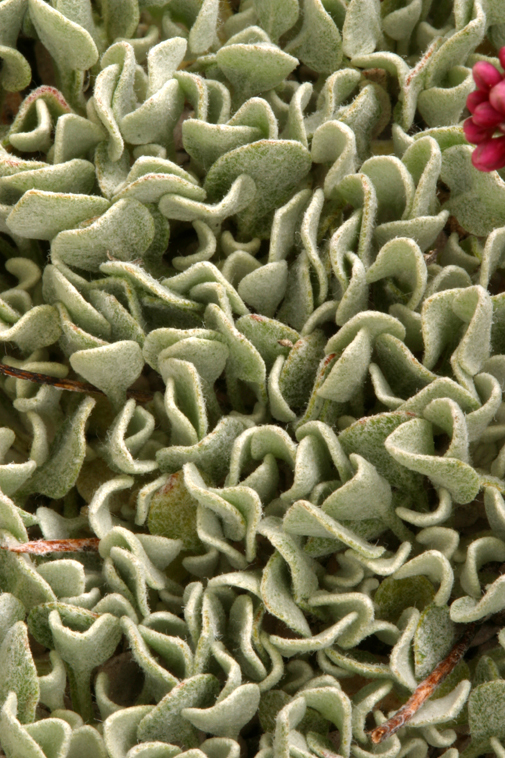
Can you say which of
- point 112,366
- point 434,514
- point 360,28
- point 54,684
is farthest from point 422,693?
point 360,28

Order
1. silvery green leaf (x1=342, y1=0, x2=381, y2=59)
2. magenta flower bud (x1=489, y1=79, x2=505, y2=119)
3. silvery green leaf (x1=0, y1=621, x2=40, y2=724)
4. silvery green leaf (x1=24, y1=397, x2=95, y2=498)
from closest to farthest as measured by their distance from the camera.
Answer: magenta flower bud (x1=489, y1=79, x2=505, y2=119)
silvery green leaf (x1=0, y1=621, x2=40, y2=724)
silvery green leaf (x1=24, y1=397, x2=95, y2=498)
silvery green leaf (x1=342, y1=0, x2=381, y2=59)

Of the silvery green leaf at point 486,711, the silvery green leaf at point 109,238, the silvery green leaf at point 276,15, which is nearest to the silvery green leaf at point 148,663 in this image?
the silvery green leaf at point 486,711

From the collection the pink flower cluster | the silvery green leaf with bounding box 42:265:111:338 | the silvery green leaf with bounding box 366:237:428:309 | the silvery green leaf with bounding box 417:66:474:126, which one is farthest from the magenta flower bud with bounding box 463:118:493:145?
the silvery green leaf with bounding box 42:265:111:338

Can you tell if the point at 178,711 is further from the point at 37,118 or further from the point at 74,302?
the point at 37,118

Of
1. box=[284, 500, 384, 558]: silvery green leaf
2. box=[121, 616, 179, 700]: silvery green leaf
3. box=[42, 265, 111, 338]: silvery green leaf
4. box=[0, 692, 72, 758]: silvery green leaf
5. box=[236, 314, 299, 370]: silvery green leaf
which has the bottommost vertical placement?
box=[0, 692, 72, 758]: silvery green leaf

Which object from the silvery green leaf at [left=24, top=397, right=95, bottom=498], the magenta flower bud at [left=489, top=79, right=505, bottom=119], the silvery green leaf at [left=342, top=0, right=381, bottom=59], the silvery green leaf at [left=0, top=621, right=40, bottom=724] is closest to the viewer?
the magenta flower bud at [left=489, top=79, right=505, bottom=119]

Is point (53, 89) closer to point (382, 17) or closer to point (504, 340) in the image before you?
point (382, 17)

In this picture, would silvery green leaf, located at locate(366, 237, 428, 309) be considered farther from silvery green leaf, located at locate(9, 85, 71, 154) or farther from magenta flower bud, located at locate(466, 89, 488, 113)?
silvery green leaf, located at locate(9, 85, 71, 154)

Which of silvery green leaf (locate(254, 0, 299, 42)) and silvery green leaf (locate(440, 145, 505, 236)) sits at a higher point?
silvery green leaf (locate(254, 0, 299, 42))
